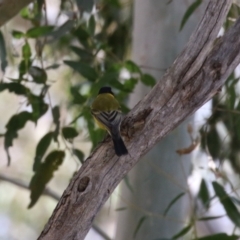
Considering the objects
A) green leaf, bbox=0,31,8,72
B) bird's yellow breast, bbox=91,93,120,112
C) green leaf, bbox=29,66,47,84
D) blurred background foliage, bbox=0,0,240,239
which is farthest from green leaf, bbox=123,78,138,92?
green leaf, bbox=0,31,8,72

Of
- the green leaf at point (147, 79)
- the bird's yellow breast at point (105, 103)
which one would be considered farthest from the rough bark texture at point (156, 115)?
the green leaf at point (147, 79)

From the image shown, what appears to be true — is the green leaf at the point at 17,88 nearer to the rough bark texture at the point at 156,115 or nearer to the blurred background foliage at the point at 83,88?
the blurred background foliage at the point at 83,88

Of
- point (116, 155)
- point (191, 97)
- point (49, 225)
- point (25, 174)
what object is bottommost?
point (49, 225)

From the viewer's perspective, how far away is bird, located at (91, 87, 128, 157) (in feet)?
A: 3.10

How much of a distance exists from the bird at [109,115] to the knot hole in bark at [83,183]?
0.07 m

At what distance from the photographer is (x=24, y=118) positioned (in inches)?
57.4

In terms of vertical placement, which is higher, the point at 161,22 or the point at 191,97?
the point at 161,22

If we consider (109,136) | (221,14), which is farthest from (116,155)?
(221,14)

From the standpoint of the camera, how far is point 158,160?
157 centimetres

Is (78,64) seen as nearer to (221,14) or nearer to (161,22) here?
(161,22)

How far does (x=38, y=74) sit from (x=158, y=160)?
40 cm

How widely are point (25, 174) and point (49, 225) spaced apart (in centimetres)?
258

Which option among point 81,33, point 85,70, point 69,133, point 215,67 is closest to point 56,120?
point 69,133

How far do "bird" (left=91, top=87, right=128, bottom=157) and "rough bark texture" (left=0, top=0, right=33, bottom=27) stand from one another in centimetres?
28
